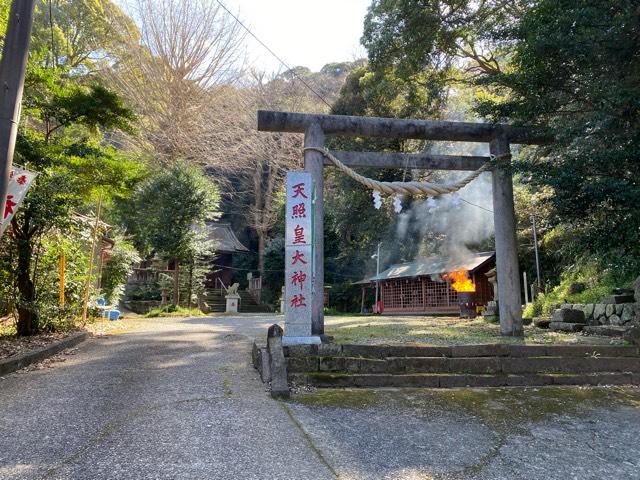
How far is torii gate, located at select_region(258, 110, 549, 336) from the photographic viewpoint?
7031mm

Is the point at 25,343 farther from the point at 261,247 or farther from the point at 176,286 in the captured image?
the point at 261,247

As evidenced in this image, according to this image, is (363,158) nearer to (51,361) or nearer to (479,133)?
(479,133)

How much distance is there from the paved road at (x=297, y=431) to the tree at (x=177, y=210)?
1447cm

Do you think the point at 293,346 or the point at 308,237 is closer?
the point at 293,346

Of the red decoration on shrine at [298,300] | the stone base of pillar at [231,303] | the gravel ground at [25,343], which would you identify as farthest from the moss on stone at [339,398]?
the stone base of pillar at [231,303]

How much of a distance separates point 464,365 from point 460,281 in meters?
15.0

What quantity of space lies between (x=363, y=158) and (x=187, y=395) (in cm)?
492

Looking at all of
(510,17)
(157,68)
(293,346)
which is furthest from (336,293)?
(293,346)

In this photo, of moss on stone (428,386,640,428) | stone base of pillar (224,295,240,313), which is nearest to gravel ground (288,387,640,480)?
moss on stone (428,386,640,428)

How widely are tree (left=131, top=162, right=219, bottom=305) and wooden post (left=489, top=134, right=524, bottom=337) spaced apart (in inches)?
597

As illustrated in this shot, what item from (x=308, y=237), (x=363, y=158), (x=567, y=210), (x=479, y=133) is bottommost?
(x=308, y=237)

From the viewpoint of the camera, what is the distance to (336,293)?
29.2 m

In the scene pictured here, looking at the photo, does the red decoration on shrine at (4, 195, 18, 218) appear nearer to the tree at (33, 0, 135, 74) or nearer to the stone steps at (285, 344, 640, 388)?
the stone steps at (285, 344, 640, 388)

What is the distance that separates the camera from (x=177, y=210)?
65.3 feet
